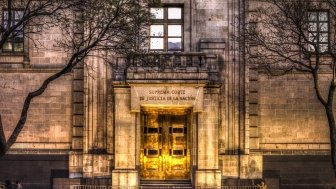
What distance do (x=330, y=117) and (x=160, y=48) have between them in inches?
390

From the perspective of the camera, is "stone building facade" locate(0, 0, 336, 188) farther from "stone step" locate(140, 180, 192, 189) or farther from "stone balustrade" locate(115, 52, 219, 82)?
"stone step" locate(140, 180, 192, 189)

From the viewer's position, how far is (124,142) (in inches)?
1021

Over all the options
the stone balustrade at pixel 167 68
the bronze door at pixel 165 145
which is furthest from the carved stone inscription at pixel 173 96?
the bronze door at pixel 165 145

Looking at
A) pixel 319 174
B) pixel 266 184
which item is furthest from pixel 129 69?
pixel 319 174

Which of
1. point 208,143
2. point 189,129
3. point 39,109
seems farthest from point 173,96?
point 39,109

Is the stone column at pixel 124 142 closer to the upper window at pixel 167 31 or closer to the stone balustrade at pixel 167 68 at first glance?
the stone balustrade at pixel 167 68

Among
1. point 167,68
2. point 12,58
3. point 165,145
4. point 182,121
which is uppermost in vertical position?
point 12,58

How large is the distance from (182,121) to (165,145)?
1.49 meters

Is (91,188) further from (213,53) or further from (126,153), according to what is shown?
(213,53)

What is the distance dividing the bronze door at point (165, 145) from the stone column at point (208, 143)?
173cm

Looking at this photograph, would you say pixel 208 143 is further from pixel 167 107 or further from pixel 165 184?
pixel 165 184

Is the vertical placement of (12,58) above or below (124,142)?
above

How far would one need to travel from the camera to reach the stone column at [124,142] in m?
25.8

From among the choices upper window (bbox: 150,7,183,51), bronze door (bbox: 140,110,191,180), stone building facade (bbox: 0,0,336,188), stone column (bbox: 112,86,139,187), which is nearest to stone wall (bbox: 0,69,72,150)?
stone building facade (bbox: 0,0,336,188)
